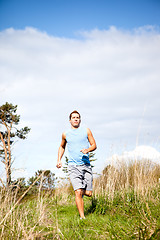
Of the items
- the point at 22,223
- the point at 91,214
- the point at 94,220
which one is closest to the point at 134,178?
the point at 91,214

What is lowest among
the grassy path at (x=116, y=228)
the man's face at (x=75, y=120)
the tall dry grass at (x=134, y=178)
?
the grassy path at (x=116, y=228)

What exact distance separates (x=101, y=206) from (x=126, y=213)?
2.30ft

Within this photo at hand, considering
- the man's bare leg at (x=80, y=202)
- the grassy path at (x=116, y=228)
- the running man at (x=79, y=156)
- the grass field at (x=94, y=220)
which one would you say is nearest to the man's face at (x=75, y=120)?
the running man at (x=79, y=156)

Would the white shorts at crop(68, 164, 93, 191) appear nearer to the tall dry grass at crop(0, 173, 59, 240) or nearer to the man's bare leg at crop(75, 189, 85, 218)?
the man's bare leg at crop(75, 189, 85, 218)

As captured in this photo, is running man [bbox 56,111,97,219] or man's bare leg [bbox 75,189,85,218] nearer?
man's bare leg [bbox 75,189,85,218]

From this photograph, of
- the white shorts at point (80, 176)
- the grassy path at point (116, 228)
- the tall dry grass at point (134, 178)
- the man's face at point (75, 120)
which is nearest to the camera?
the grassy path at point (116, 228)

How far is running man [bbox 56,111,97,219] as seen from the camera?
15.3 feet

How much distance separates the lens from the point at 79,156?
474 centimetres

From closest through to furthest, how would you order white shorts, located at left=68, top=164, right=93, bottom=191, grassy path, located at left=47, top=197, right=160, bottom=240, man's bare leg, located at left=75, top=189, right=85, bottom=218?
grassy path, located at left=47, top=197, right=160, bottom=240 → man's bare leg, located at left=75, top=189, right=85, bottom=218 → white shorts, located at left=68, top=164, right=93, bottom=191

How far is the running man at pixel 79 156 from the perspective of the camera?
15.3ft

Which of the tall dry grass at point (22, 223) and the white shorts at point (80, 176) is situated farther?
the white shorts at point (80, 176)

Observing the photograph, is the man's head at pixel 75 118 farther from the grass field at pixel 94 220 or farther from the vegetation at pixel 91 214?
the grass field at pixel 94 220

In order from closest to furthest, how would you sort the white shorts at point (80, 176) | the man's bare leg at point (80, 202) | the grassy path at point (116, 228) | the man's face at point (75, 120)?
the grassy path at point (116, 228) < the man's bare leg at point (80, 202) < the white shorts at point (80, 176) < the man's face at point (75, 120)

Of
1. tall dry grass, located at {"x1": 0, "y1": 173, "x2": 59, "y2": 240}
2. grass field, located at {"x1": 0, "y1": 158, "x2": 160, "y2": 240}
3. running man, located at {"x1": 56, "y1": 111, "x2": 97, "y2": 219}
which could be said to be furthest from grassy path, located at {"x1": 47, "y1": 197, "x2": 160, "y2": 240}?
running man, located at {"x1": 56, "y1": 111, "x2": 97, "y2": 219}
